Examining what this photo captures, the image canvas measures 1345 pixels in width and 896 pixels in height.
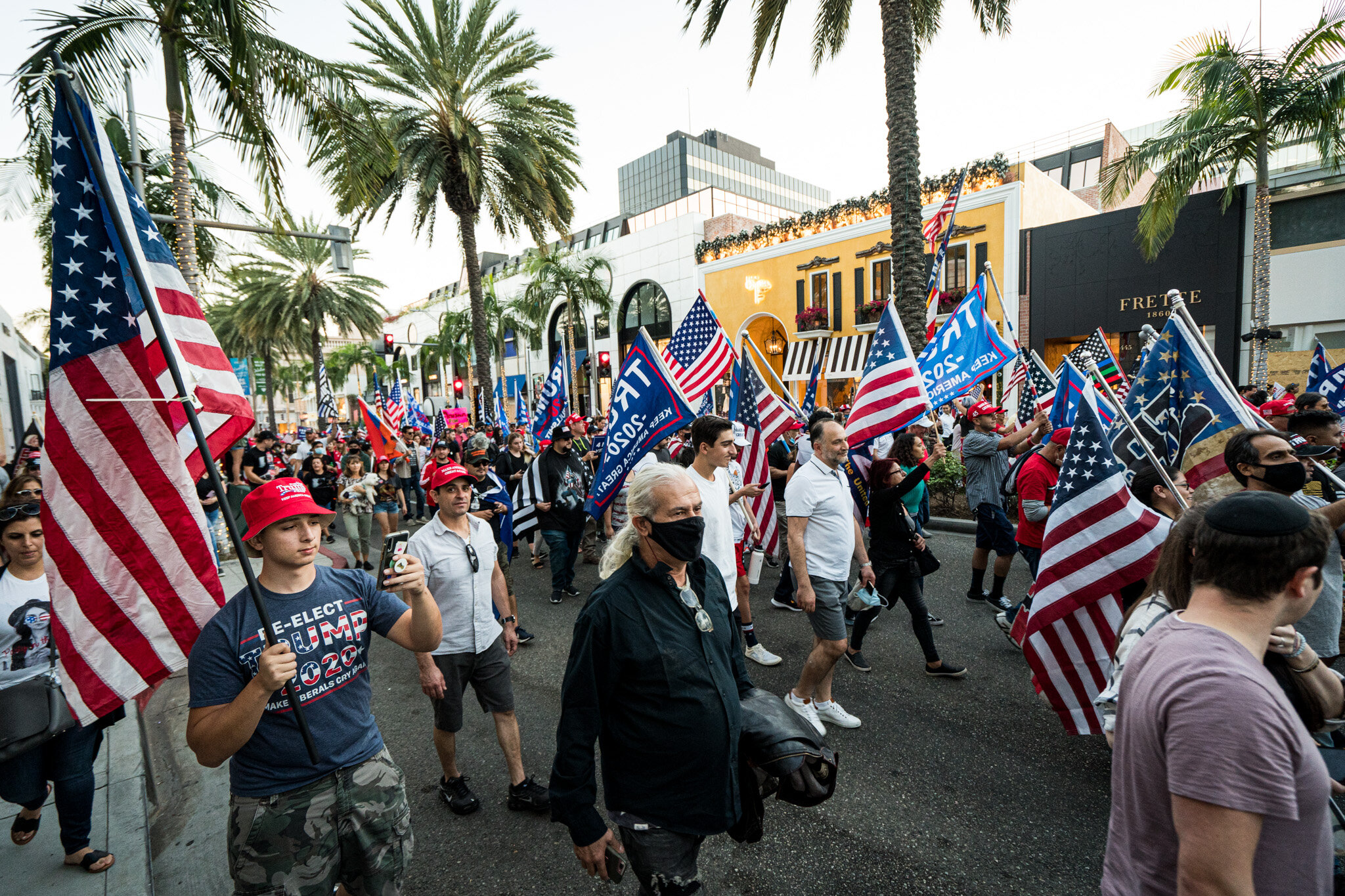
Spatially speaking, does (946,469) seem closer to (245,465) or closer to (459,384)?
(245,465)

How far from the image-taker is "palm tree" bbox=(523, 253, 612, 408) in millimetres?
30266

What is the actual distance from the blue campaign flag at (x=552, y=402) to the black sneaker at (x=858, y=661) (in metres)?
6.92

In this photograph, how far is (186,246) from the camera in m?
8.50

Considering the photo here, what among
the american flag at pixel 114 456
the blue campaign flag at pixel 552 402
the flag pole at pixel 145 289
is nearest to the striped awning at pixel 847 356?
the blue campaign flag at pixel 552 402

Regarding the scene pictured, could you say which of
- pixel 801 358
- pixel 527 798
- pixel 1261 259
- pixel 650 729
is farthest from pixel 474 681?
pixel 801 358

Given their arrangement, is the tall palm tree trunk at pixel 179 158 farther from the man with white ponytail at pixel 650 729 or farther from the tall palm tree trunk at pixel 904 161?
the tall palm tree trunk at pixel 904 161

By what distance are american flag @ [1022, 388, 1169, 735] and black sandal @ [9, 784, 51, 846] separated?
515 centimetres

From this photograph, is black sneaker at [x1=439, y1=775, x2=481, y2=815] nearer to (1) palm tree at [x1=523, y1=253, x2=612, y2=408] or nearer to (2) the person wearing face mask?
(2) the person wearing face mask

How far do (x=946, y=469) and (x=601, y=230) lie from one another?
135 ft

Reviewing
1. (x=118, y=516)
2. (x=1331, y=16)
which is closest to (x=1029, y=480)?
(x=118, y=516)

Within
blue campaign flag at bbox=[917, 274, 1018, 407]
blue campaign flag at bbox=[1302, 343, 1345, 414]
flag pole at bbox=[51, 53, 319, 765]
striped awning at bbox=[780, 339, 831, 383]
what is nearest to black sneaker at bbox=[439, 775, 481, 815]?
flag pole at bbox=[51, 53, 319, 765]

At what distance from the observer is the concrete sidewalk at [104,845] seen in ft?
9.68

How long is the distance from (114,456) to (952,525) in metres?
9.43

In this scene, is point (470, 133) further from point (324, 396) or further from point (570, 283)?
point (570, 283)
